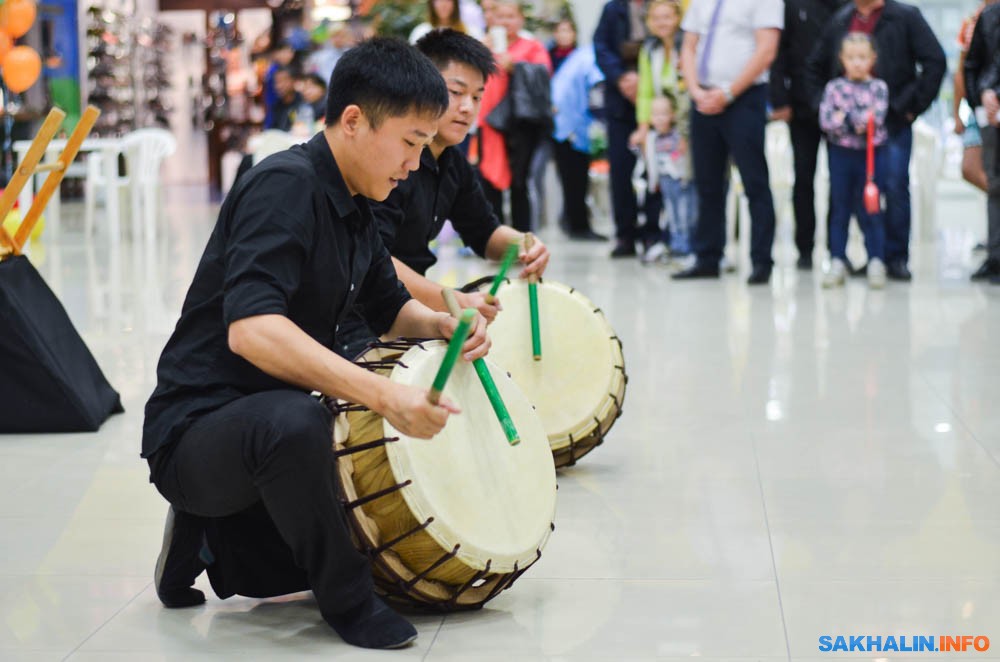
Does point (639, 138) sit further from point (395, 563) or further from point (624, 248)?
point (395, 563)

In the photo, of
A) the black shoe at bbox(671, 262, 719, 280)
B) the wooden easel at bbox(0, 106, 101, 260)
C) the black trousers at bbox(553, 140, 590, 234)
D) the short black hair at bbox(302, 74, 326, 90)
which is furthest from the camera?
the black trousers at bbox(553, 140, 590, 234)

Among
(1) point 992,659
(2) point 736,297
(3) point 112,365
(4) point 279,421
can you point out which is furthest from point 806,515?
(2) point 736,297

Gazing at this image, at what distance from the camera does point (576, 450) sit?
136 inches

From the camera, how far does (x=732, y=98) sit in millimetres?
6734

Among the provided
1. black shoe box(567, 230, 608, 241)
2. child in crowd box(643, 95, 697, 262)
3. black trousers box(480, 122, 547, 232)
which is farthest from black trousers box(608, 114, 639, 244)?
black shoe box(567, 230, 608, 241)

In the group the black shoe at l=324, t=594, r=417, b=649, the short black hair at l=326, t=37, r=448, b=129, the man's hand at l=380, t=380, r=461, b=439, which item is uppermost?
the short black hair at l=326, t=37, r=448, b=129

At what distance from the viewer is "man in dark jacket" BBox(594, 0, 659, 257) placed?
8.04 metres

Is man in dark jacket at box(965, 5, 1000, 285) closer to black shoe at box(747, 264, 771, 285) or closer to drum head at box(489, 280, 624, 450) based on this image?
black shoe at box(747, 264, 771, 285)

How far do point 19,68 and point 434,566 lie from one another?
7851 mm

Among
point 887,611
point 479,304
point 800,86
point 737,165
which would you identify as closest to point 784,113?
point 800,86

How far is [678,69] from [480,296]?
16.1 ft

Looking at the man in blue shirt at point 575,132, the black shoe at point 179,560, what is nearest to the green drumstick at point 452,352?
the black shoe at point 179,560

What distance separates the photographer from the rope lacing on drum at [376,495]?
2281 mm

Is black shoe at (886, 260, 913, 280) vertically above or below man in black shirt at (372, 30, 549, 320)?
below
